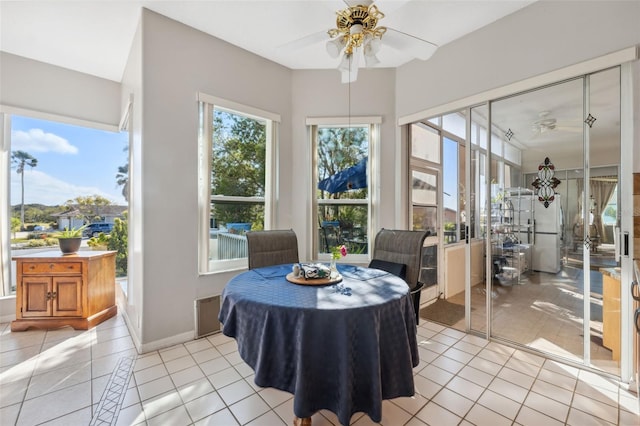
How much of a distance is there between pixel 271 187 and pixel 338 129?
1192 mm

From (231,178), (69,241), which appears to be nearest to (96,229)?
(69,241)

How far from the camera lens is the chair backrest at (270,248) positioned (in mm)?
2580

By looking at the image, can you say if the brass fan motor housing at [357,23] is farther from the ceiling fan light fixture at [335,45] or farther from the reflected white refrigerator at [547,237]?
the reflected white refrigerator at [547,237]

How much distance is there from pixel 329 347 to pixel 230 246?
2.20 meters

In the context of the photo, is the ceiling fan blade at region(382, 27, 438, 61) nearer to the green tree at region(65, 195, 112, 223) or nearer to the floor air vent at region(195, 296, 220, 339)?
the floor air vent at region(195, 296, 220, 339)

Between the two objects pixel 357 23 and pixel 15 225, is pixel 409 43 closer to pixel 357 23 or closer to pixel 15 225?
pixel 357 23

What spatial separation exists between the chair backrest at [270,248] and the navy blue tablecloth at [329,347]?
0.93 meters

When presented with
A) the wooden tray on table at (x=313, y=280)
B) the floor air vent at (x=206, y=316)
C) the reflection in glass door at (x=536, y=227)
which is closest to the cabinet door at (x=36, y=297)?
the floor air vent at (x=206, y=316)

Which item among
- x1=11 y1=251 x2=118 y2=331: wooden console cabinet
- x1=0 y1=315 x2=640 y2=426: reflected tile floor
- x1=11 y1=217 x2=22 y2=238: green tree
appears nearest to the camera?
x1=0 y1=315 x2=640 y2=426: reflected tile floor

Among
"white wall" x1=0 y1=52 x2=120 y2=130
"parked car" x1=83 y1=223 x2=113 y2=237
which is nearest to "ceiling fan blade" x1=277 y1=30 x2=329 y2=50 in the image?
"white wall" x1=0 y1=52 x2=120 y2=130

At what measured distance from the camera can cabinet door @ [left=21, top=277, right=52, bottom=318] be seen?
117 inches

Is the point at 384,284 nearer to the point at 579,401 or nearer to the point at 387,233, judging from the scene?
the point at 387,233

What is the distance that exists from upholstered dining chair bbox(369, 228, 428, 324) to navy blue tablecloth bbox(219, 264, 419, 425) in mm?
833

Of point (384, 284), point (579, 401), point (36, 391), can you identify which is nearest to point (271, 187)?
point (384, 284)
